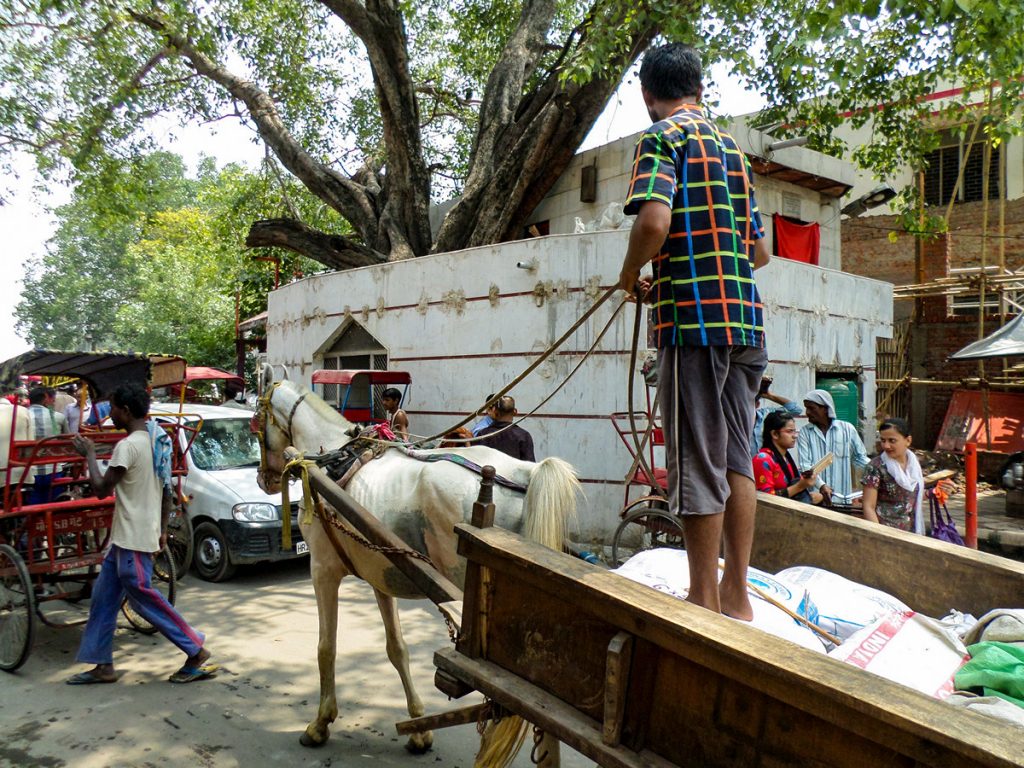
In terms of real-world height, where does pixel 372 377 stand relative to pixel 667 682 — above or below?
above

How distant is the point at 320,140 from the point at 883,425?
15.5 metres

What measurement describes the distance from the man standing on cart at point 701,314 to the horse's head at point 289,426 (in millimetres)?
2759

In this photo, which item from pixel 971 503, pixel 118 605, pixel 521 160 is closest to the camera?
pixel 118 605

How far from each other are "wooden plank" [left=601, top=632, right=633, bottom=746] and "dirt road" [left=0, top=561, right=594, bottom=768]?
229 centimetres

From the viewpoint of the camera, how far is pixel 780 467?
5.75 metres

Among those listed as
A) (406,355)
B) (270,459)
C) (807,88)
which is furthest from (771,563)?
(807,88)

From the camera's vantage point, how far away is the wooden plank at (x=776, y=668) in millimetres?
1258

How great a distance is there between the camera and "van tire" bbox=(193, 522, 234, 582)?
23.5 ft

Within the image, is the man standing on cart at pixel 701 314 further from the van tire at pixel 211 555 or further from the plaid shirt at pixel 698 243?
the van tire at pixel 211 555

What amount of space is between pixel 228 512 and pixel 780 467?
16.9 feet

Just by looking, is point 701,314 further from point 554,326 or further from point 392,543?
point 554,326

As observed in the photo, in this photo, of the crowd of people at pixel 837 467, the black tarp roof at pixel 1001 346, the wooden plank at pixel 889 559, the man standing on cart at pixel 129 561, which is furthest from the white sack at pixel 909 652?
the black tarp roof at pixel 1001 346

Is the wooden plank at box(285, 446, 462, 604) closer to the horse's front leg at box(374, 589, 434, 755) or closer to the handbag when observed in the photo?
the horse's front leg at box(374, 589, 434, 755)

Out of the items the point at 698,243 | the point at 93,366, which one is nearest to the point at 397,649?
the point at 698,243
